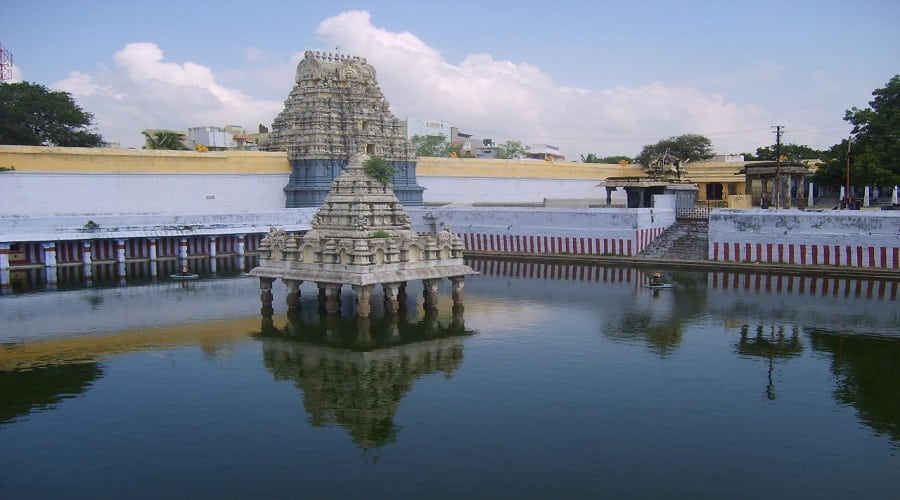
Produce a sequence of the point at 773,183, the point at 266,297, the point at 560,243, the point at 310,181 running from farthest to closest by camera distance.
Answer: the point at 310,181, the point at 773,183, the point at 560,243, the point at 266,297

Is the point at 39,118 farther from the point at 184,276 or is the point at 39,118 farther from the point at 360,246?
the point at 360,246

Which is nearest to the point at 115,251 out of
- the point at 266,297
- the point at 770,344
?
the point at 266,297

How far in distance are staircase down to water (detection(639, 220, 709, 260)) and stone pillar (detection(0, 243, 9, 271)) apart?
29.9m

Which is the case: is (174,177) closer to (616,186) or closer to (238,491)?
(616,186)

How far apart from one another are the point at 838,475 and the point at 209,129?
6760 cm

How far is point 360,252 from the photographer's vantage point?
23.2m

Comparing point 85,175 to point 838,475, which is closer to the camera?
point 838,475

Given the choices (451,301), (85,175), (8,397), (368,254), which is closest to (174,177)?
(85,175)

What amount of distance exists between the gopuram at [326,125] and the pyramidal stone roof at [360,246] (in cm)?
2524

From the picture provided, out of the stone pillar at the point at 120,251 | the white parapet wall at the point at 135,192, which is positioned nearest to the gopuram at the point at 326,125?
the white parapet wall at the point at 135,192

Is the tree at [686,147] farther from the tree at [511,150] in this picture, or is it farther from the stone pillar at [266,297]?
the stone pillar at [266,297]

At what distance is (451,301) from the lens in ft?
95.2

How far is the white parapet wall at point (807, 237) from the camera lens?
36062mm

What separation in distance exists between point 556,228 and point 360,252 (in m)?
24.1
